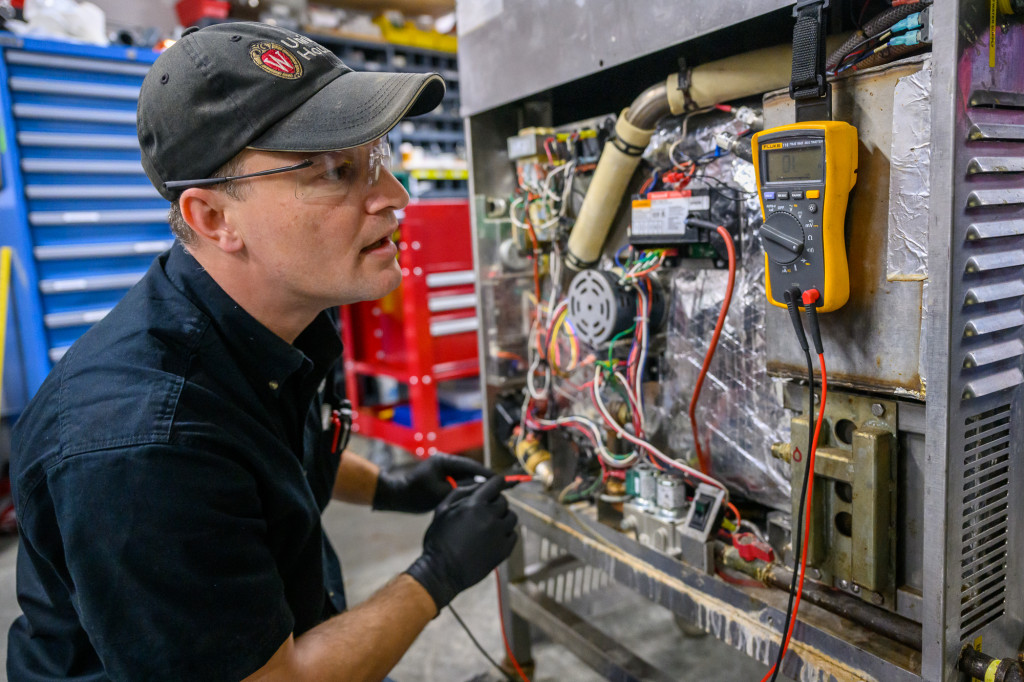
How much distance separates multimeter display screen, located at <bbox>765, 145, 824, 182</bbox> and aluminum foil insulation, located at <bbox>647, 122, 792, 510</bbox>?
7.9 inches

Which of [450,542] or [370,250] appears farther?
[450,542]

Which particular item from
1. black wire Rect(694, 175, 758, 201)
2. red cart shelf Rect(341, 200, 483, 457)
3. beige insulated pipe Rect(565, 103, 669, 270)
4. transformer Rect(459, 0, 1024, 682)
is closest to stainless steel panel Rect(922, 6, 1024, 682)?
transformer Rect(459, 0, 1024, 682)

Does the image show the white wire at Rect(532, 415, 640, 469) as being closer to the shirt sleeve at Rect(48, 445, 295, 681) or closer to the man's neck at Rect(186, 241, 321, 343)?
the man's neck at Rect(186, 241, 321, 343)

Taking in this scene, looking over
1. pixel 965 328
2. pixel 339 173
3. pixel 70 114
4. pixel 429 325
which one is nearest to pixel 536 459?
pixel 339 173

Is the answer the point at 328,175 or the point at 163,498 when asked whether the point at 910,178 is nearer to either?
the point at 328,175

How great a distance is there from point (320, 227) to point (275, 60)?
0.23 metres

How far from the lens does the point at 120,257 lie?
2795mm

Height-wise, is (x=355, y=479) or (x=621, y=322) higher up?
(x=621, y=322)

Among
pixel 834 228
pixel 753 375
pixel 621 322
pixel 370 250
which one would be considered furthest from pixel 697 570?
pixel 370 250

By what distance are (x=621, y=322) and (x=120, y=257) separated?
8.08 ft

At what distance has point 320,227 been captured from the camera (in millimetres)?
892

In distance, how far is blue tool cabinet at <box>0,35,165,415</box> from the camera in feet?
8.32

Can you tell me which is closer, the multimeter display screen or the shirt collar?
the multimeter display screen

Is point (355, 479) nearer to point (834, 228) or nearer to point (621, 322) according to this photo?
point (621, 322)
